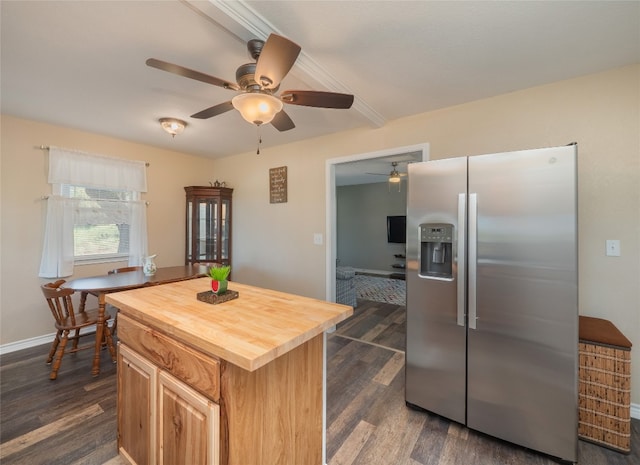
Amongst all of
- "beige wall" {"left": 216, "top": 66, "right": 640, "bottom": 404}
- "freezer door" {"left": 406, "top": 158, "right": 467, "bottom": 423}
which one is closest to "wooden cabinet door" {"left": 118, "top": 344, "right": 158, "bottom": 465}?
"freezer door" {"left": 406, "top": 158, "right": 467, "bottom": 423}

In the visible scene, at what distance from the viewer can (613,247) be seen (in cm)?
194

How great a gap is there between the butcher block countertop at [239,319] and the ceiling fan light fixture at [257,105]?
1.03 meters

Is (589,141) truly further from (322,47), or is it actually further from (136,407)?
(136,407)

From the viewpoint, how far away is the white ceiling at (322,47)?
142cm

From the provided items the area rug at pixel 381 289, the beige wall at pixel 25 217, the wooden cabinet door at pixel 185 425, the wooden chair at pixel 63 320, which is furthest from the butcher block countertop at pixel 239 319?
the area rug at pixel 381 289

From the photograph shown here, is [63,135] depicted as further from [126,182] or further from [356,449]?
[356,449]

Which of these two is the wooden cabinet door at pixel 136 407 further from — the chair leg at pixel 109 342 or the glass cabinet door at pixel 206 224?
Result: the glass cabinet door at pixel 206 224

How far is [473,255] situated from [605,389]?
1103 millimetres

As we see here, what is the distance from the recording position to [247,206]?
421 cm

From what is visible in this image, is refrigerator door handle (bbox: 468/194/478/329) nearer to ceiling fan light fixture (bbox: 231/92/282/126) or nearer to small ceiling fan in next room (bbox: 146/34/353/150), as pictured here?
small ceiling fan in next room (bbox: 146/34/353/150)

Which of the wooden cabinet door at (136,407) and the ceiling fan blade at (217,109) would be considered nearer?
the wooden cabinet door at (136,407)

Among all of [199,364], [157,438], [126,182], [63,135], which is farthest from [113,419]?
[63,135]

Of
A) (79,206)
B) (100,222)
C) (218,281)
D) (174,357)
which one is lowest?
(174,357)

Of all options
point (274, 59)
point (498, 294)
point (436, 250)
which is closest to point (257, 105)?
point (274, 59)
